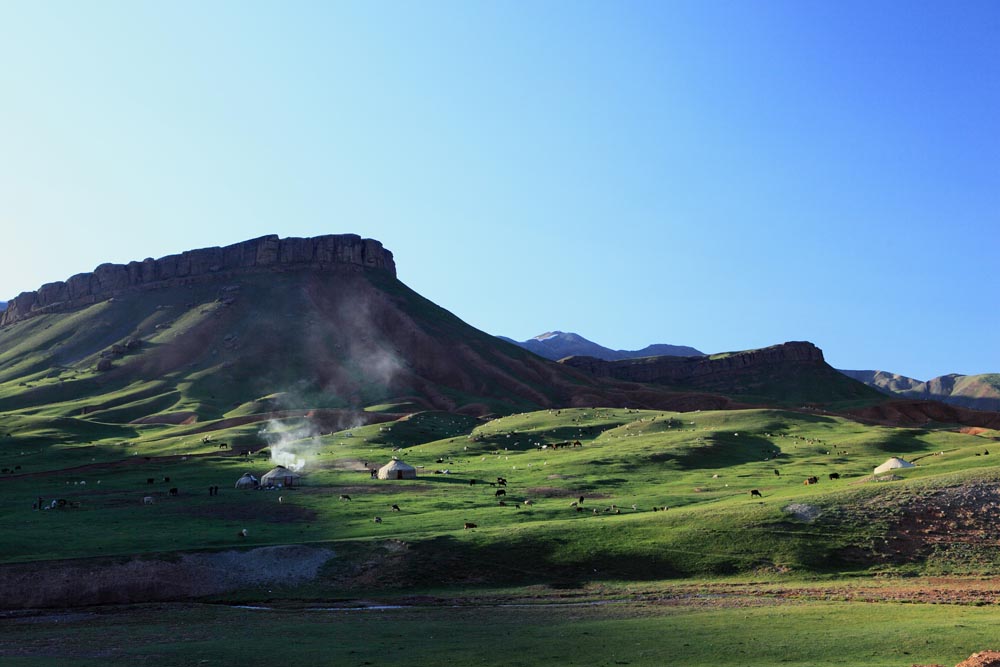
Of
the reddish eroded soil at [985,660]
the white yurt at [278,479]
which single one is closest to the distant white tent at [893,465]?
the white yurt at [278,479]

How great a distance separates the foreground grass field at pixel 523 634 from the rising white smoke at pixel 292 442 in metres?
63.9

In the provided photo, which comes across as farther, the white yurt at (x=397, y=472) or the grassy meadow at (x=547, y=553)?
the white yurt at (x=397, y=472)

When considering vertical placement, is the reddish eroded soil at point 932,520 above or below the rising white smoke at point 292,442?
below

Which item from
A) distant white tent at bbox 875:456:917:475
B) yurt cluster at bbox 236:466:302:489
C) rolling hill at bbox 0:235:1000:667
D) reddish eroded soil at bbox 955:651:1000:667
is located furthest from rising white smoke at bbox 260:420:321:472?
reddish eroded soil at bbox 955:651:1000:667

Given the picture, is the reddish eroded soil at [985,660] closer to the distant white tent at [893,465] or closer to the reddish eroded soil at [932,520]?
the reddish eroded soil at [932,520]

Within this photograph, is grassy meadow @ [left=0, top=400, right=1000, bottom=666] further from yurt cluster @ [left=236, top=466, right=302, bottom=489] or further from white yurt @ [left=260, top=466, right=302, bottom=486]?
yurt cluster @ [left=236, top=466, right=302, bottom=489]

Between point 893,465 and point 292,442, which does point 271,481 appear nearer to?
point 292,442

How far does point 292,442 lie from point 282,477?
46.9 metres

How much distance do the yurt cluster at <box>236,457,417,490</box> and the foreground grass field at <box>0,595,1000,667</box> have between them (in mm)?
45300

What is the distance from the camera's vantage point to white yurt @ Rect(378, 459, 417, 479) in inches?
4126

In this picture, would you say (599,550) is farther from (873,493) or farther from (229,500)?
(229,500)

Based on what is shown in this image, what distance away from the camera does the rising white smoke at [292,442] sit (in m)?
121

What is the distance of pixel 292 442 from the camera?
479ft

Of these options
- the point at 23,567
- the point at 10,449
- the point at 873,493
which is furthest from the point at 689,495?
the point at 10,449
